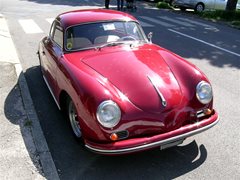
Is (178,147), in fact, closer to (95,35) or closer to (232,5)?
(95,35)

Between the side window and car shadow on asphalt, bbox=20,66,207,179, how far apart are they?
4.83ft

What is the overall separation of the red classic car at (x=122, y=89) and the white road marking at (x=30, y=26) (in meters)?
7.06

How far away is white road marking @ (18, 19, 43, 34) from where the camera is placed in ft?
39.1

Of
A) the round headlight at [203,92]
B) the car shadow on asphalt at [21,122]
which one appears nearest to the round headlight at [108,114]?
the car shadow on asphalt at [21,122]

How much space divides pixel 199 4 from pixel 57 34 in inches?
675

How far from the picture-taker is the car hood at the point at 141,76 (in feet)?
12.3

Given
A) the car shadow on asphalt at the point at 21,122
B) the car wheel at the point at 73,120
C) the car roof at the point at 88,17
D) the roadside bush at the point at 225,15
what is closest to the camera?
A: the car shadow on asphalt at the point at 21,122

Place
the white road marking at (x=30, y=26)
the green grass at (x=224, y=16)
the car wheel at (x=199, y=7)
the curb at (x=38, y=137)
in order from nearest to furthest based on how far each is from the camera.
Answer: the curb at (x=38, y=137) → the white road marking at (x=30, y=26) → the green grass at (x=224, y=16) → the car wheel at (x=199, y=7)

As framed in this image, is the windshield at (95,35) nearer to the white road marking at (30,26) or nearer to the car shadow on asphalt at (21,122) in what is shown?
the car shadow on asphalt at (21,122)

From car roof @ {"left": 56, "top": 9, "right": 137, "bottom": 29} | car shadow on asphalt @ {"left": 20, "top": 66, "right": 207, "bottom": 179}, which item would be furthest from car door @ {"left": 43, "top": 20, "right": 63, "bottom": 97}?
car shadow on asphalt @ {"left": 20, "top": 66, "right": 207, "bottom": 179}

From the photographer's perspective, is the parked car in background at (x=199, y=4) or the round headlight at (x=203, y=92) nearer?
the round headlight at (x=203, y=92)

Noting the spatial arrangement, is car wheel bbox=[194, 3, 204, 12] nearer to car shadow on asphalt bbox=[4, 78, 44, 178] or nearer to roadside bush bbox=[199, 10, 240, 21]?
roadside bush bbox=[199, 10, 240, 21]

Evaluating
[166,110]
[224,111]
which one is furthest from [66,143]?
[224,111]

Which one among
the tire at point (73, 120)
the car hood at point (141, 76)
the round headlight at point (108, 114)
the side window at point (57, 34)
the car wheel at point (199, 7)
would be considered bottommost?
the car wheel at point (199, 7)
